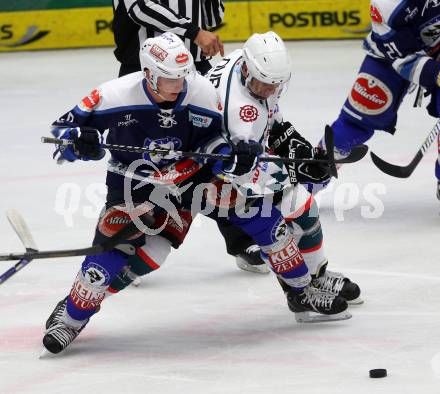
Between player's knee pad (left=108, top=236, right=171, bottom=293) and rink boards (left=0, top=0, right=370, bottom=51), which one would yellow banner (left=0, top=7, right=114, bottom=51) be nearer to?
rink boards (left=0, top=0, right=370, bottom=51)

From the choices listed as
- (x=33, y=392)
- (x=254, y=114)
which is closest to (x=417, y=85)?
(x=254, y=114)

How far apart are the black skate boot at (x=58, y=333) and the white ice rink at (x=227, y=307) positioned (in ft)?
0.14

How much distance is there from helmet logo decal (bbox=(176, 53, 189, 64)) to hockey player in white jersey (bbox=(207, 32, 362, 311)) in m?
0.27

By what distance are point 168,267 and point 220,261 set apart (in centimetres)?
22

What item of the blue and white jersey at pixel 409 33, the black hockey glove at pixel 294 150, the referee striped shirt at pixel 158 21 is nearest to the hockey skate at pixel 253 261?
the black hockey glove at pixel 294 150

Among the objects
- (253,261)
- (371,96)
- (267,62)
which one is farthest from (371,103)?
(267,62)

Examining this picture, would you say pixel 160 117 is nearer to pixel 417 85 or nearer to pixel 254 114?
pixel 254 114

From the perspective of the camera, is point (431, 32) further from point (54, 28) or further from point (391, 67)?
point (54, 28)

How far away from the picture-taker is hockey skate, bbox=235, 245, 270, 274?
15.3ft

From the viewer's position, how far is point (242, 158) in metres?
3.75

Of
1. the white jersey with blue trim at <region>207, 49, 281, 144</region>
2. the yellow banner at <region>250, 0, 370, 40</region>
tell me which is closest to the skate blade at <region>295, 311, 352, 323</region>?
the white jersey with blue trim at <region>207, 49, 281, 144</region>

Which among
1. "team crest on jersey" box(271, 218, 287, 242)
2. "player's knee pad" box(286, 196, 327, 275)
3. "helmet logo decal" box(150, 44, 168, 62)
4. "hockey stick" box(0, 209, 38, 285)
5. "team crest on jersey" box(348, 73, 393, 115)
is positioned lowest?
"team crest on jersey" box(348, 73, 393, 115)

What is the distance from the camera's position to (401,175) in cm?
525

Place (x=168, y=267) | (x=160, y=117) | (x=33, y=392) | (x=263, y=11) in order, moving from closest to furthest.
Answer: (x=33, y=392) < (x=160, y=117) < (x=168, y=267) < (x=263, y=11)
